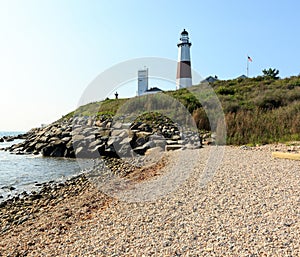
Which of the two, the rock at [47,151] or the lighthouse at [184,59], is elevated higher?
the lighthouse at [184,59]

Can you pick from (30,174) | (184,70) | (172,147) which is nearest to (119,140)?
(172,147)

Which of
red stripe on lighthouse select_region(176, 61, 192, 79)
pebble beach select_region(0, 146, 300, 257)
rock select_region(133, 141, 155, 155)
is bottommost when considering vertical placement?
pebble beach select_region(0, 146, 300, 257)

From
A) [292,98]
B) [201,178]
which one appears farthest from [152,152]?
[292,98]

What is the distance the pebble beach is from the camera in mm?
2875

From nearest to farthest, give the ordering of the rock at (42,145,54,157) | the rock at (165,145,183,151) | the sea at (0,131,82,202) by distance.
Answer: the sea at (0,131,82,202)
the rock at (165,145,183,151)
the rock at (42,145,54,157)

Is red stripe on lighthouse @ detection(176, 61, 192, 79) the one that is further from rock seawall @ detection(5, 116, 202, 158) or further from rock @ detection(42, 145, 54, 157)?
rock @ detection(42, 145, 54, 157)

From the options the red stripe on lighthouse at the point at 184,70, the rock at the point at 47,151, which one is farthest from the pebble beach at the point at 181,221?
the red stripe on lighthouse at the point at 184,70

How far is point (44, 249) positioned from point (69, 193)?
3247 mm

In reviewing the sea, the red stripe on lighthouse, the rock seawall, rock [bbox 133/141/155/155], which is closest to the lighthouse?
the red stripe on lighthouse

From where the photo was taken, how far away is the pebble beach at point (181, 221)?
2.88 metres

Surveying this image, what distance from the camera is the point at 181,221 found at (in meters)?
3.47

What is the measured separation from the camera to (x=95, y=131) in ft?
49.6

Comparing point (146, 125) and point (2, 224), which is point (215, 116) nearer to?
point (146, 125)

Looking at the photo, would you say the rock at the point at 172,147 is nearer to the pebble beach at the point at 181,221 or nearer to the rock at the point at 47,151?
the pebble beach at the point at 181,221
